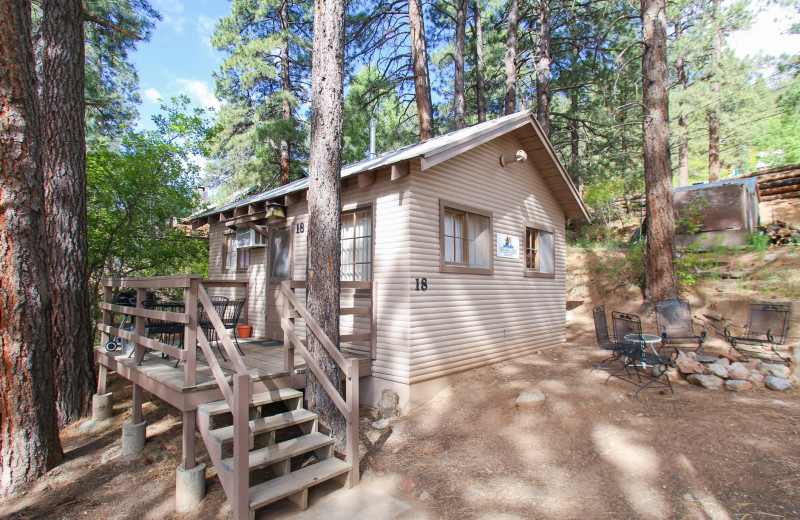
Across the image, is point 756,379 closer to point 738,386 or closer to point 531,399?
point 738,386

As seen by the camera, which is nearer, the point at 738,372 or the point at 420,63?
the point at 738,372

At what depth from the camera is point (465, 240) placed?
655cm

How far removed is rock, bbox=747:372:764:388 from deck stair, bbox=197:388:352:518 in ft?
17.1

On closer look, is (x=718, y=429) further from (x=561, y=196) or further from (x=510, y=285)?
(x=561, y=196)

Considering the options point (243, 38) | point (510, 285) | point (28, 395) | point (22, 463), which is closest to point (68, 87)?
point (28, 395)

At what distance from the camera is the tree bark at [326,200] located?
443 centimetres

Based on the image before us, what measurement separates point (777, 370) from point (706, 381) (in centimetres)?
91

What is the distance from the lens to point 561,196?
902cm

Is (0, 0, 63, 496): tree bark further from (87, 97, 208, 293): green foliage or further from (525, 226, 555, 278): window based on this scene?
(525, 226, 555, 278): window

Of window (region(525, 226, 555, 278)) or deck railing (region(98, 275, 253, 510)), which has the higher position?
window (region(525, 226, 555, 278))

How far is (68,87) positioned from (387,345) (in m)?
5.85

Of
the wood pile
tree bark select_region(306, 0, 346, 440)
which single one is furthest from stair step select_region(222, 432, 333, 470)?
the wood pile

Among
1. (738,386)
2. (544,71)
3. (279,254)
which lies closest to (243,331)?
(279,254)

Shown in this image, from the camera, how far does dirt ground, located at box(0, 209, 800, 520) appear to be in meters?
3.24
